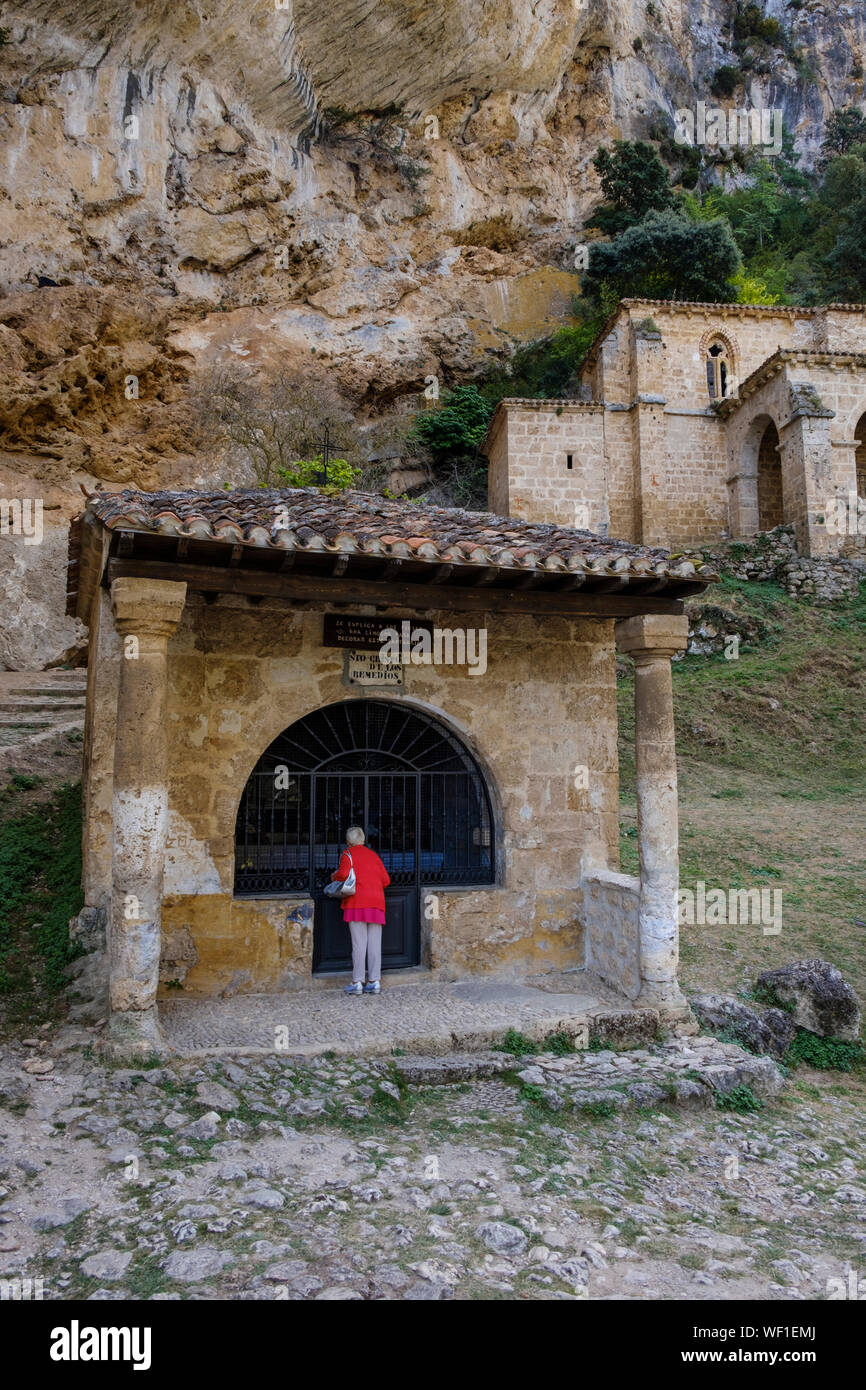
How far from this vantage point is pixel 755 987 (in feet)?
26.1

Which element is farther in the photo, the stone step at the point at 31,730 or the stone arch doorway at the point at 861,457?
the stone arch doorway at the point at 861,457

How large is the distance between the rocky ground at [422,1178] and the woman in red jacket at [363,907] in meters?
1.36

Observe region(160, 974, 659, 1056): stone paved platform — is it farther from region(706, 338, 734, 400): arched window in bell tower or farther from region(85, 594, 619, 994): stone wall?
region(706, 338, 734, 400): arched window in bell tower

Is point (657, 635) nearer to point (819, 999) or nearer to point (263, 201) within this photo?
point (819, 999)

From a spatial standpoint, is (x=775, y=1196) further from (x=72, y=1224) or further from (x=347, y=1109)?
(x=72, y=1224)

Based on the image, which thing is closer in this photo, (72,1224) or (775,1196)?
(72,1224)

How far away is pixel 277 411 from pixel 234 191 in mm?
6720

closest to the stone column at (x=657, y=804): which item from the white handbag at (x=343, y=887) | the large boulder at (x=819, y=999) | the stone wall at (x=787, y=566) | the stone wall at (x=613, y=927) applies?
the stone wall at (x=613, y=927)

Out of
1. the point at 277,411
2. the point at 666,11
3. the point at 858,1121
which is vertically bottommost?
the point at 858,1121

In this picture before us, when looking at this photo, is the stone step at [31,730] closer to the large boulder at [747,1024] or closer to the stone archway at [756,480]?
the large boulder at [747,1024]

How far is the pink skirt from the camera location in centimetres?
704

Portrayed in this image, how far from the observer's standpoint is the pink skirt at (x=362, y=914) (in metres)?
7.04

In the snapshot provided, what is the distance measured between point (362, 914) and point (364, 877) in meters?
0.31
